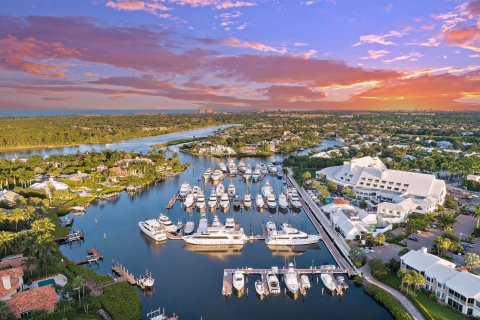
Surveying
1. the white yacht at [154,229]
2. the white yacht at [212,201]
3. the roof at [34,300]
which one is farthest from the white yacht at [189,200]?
the roof at [34,300]

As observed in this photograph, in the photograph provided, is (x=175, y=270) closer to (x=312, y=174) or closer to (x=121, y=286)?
(x=121, y=286)

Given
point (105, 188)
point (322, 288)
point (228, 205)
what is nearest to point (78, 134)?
point (105, 188)

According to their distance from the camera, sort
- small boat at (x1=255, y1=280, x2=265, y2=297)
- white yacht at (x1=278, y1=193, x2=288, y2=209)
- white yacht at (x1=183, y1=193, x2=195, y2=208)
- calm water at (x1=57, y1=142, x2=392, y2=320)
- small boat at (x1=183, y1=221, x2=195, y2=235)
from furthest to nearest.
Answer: white yacht at (x1=183, y1=193, x2=195, y2=208), white yacht at (x1=278, y1=193, x2=288, y2=209), small boat at (x1=183, y1=221, x2=195, y2=235), small boat at (x1=255, y1=280, x2=265, y2=297), calm water at (x1=57, y1=142, x2=392, y2=320)

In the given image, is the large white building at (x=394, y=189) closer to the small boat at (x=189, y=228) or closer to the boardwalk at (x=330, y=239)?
the boardwalk at (x=330, y=239)

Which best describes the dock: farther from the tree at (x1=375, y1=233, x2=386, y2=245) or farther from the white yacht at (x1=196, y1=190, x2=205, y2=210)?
the tree at (x1=375, y1=233, x2=386, y2=245)

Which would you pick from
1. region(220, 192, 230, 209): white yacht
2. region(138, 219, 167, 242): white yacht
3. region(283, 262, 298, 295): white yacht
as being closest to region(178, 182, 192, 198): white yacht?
region(220, 192, 230, 209): white yacht

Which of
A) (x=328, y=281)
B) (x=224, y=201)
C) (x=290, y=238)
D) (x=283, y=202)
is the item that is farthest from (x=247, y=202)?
(x=328, y=281)
